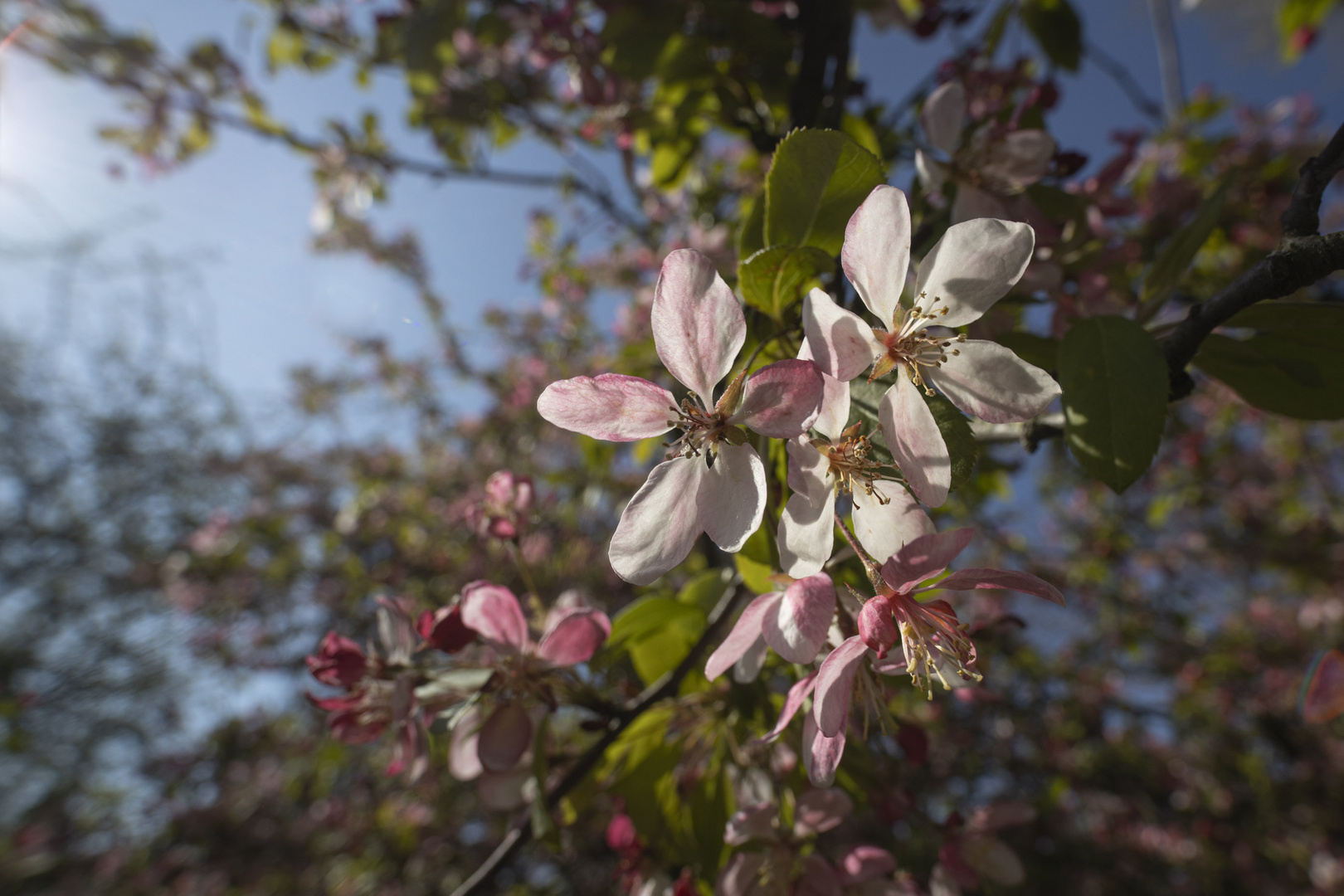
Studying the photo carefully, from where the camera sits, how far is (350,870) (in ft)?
11.7

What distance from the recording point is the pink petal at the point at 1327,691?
1.02 m

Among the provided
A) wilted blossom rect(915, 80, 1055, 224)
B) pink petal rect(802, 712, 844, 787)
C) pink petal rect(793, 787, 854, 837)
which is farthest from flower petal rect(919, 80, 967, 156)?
pink petal rect(793, 787, 854, 837)

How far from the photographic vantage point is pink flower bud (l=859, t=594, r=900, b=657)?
0.52 metres

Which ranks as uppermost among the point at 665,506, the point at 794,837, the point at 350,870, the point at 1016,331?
the point at 1016,331

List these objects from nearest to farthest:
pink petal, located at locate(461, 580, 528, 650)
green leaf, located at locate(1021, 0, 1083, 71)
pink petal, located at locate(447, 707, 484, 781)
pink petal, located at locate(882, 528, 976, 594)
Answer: pink petal, located at locate(882, 528, 976, 594) → pink petal, located at locate(461, 580, 528, 650) → pink petal, located at locate(447, 707, 484, 781) → green leaf, located at locate(1021, 0, 1083, 71)

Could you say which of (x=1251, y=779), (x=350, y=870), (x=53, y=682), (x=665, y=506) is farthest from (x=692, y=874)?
(x=53, y=682)

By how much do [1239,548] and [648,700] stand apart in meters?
5.22

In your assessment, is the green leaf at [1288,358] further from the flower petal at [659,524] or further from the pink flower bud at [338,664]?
the pink flower bud at [338,664]

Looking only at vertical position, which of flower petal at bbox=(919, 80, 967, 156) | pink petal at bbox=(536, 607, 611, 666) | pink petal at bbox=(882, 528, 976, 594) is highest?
flower petal at bbox=(919, 80, 967, 156)

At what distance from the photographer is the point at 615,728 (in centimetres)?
86

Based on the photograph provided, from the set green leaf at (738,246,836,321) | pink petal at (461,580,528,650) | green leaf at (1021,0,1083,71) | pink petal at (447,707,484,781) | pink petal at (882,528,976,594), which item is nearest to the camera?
pink petal at (882,528,976,594)

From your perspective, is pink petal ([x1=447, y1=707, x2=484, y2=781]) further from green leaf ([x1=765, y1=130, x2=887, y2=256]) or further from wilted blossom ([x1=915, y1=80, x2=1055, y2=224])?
wilted blossom ([x1=915, y1=80, x2=1055, y2=224])

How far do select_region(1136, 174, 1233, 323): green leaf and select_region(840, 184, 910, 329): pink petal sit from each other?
1.34ft

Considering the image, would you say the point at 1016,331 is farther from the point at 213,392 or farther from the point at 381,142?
the point at 213,392
